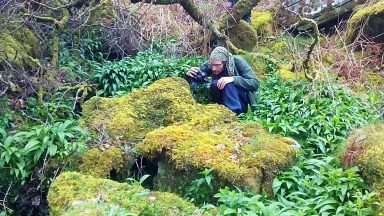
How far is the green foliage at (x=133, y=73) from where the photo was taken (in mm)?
8336

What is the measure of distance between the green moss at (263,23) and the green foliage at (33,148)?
6.38 metres

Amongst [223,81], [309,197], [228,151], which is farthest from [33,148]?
[309,197]

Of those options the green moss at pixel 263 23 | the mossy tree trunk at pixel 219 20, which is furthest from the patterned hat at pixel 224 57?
the green moss at pixel 263 23

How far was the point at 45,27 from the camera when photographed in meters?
8.37

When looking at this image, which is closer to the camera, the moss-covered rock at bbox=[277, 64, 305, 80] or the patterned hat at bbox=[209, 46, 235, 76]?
the patterned hat at bbox=[209, 46, 235, 76]

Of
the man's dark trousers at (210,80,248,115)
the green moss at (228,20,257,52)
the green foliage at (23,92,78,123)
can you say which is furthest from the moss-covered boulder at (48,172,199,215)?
the green moss at (228,20,257,52)

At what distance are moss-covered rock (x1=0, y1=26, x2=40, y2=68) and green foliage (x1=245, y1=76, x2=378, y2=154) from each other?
10.9 feet

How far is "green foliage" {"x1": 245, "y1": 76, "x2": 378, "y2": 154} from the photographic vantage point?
6.39 metres

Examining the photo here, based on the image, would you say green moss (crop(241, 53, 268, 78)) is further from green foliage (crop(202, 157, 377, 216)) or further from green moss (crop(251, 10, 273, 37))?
green foliage (crop(202, 157, 377, 216))

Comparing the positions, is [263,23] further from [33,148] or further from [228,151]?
[33,148]

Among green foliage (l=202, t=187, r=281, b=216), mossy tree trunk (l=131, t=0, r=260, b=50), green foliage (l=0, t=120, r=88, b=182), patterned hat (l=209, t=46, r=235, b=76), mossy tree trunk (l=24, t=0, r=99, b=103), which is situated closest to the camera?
green foliage (l=202, t=187, r=281, b=216)

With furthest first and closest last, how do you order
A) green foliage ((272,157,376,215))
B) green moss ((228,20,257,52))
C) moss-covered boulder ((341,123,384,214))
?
green moss ((228,20,257,52))
moss-covered boulder ((341,123,384,214))
green foliage ((272,157,376,215))

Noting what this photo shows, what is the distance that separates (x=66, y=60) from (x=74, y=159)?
3.24 meters

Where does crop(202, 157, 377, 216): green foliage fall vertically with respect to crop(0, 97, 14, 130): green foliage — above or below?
below
